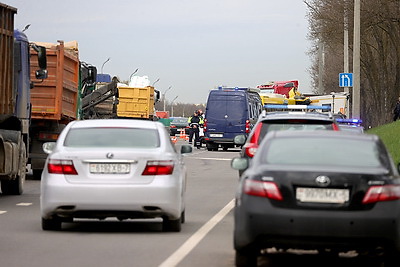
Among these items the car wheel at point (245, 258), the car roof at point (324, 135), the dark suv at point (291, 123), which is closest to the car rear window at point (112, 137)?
the dark suv at point (291, 123)

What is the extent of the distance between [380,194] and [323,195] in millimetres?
477

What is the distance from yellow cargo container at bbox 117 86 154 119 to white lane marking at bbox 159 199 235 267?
115 ft

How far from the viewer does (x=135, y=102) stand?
54.4m

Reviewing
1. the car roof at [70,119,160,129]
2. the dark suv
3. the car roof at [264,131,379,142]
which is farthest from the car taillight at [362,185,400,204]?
the dark suv

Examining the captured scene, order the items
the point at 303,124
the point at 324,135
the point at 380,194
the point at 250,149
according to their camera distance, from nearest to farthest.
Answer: the point at 380,194 → the point at 324,135 → the point at 303,124 → the point at 250,149

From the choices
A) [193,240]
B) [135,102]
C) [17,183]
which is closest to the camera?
[193,240]

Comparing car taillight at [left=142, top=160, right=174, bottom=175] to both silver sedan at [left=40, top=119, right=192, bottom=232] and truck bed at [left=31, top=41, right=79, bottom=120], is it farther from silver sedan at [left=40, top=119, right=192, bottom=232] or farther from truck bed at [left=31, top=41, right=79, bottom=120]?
truck bed at [left=31, top=41, right=79, bottom=120]

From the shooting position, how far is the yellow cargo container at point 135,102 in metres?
54.1

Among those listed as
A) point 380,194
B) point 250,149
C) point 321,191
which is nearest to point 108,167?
point 250,149

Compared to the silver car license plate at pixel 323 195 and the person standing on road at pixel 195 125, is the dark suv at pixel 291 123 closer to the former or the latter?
the silver car license plate at pixel 323 195

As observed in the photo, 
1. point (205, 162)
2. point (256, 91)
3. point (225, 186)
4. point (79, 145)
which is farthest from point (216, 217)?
point (256, 91)

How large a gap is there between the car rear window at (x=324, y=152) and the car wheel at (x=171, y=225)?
12.5ft

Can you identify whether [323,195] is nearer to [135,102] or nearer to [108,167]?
[108,167]

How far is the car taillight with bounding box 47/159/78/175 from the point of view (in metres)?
14.1
